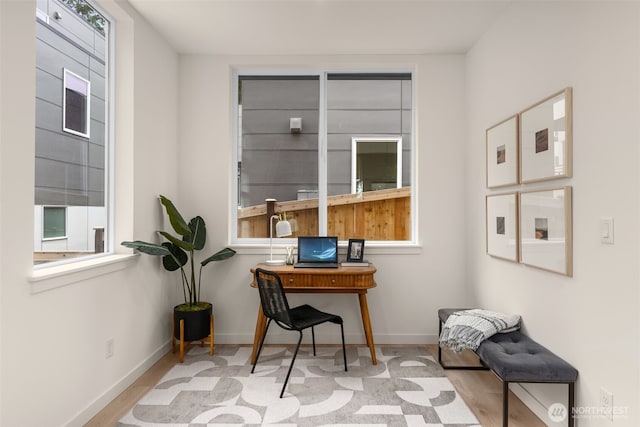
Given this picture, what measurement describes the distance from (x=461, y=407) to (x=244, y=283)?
79.2 inches

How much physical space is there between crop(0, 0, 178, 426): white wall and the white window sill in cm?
1

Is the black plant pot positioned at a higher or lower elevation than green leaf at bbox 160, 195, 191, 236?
lower

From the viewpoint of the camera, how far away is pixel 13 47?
5.34ft

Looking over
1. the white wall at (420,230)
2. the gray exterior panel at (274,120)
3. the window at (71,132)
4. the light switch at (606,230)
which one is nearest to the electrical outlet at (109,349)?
the window at (71,132)

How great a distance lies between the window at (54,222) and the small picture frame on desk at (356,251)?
6.84ft

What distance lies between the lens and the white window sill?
175 cm

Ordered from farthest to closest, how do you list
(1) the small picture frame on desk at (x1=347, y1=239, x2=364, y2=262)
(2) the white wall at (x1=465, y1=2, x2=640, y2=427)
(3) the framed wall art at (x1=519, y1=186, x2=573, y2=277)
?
(1) the small picture frame on desk at (x1=347, y1=239, x2=364, y2=262), (3) the framed wall art at (x1=519, y1=186, x2=573, y2=277), (2) the white wall at (x1=465, y1=2, x2=640, y2=427)

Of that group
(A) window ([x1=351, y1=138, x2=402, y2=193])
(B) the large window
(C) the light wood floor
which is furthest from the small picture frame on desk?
(C) the light wood floor

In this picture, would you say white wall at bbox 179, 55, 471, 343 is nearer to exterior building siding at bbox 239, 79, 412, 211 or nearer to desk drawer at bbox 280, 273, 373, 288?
exterior building siding at bbox 239, 79, 412, 211

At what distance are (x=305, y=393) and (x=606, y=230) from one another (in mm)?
1950

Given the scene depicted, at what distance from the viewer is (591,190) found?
175 centimetres

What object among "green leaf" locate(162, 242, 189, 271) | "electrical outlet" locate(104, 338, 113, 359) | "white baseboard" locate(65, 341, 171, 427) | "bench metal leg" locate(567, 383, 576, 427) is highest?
"green leaf" locate(162, 242, 189, 271)

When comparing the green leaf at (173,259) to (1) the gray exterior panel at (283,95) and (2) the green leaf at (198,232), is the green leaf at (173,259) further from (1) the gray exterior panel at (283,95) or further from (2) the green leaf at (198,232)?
(1) the gray exterior panel at (283,95)

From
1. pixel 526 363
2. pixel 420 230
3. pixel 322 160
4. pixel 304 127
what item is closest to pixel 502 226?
pixel 420 230
